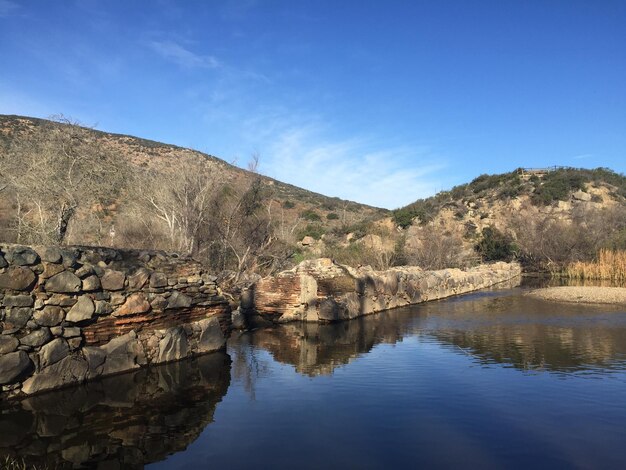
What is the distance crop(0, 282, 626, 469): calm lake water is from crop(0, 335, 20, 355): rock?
2.37 ft

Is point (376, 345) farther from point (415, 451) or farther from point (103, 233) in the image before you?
point (103, 233)

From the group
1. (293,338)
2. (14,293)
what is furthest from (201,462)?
(293,338)

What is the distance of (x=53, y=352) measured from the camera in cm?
659

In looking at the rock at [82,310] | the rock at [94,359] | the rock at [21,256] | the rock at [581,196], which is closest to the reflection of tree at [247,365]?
the rock at [94,359]

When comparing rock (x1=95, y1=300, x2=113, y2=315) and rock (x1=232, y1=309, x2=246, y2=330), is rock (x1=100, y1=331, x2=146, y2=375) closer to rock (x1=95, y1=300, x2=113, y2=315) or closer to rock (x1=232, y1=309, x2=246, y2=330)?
rock (x1=95, y1=300, x2=113, y2=315)

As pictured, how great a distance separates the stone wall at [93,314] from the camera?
633 centimetres

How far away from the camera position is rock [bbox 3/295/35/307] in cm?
627

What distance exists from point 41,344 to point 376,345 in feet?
21.0

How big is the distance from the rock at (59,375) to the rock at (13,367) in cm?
17

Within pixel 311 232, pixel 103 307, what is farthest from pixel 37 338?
pixel 311 232

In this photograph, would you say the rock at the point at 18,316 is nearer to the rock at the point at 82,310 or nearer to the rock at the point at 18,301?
the rock at the point at 18,301

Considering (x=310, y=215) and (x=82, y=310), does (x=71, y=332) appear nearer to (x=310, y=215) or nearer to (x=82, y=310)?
(x=82, y=310)

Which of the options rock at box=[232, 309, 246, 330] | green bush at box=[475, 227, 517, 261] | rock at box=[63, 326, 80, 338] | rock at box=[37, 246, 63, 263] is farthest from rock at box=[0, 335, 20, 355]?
green bush at box=[475, 227, 517, 261]

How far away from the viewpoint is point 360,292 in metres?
15.2
